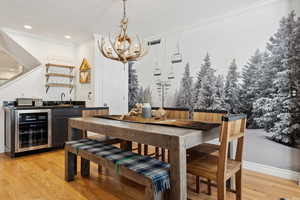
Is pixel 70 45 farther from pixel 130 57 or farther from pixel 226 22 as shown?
pixel 226 22

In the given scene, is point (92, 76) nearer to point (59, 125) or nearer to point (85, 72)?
point (85, 72)

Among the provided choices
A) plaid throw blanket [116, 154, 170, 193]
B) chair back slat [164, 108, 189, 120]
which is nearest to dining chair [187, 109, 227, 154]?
chair back slat [164, 108, 189, 120]

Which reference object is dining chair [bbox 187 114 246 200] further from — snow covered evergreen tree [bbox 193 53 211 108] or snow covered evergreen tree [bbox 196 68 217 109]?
snow covered evergreen tree [bbox 193 53 211 108]

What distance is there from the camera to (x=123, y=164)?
5.20 feet

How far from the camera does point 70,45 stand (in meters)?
4.52

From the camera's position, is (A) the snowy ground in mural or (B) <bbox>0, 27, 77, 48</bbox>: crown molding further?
(B) <bbox>0, 27, 77, 48</bbox>: crown molding

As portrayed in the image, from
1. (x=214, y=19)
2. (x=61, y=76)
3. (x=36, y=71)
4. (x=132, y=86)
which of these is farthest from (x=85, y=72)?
(x=214, y=19)

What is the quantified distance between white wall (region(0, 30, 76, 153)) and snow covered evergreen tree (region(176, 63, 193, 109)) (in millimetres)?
2911

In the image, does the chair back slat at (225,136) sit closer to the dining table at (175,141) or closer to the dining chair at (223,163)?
the dining chair at (223,163)

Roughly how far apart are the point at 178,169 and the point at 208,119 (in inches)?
50.5

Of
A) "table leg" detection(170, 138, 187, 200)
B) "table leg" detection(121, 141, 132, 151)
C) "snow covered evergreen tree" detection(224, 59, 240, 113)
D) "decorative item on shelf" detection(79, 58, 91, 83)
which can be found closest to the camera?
"table leg" detection(170, 138, 187, 200)

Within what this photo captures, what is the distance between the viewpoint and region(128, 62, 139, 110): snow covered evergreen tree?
4509 millimetres

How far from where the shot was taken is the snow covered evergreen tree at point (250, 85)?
2.69 m

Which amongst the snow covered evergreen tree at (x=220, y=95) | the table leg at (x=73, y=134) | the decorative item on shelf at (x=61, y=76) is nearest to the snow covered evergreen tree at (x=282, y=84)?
the snow covered evergreen tree at (x=220, y=95)
